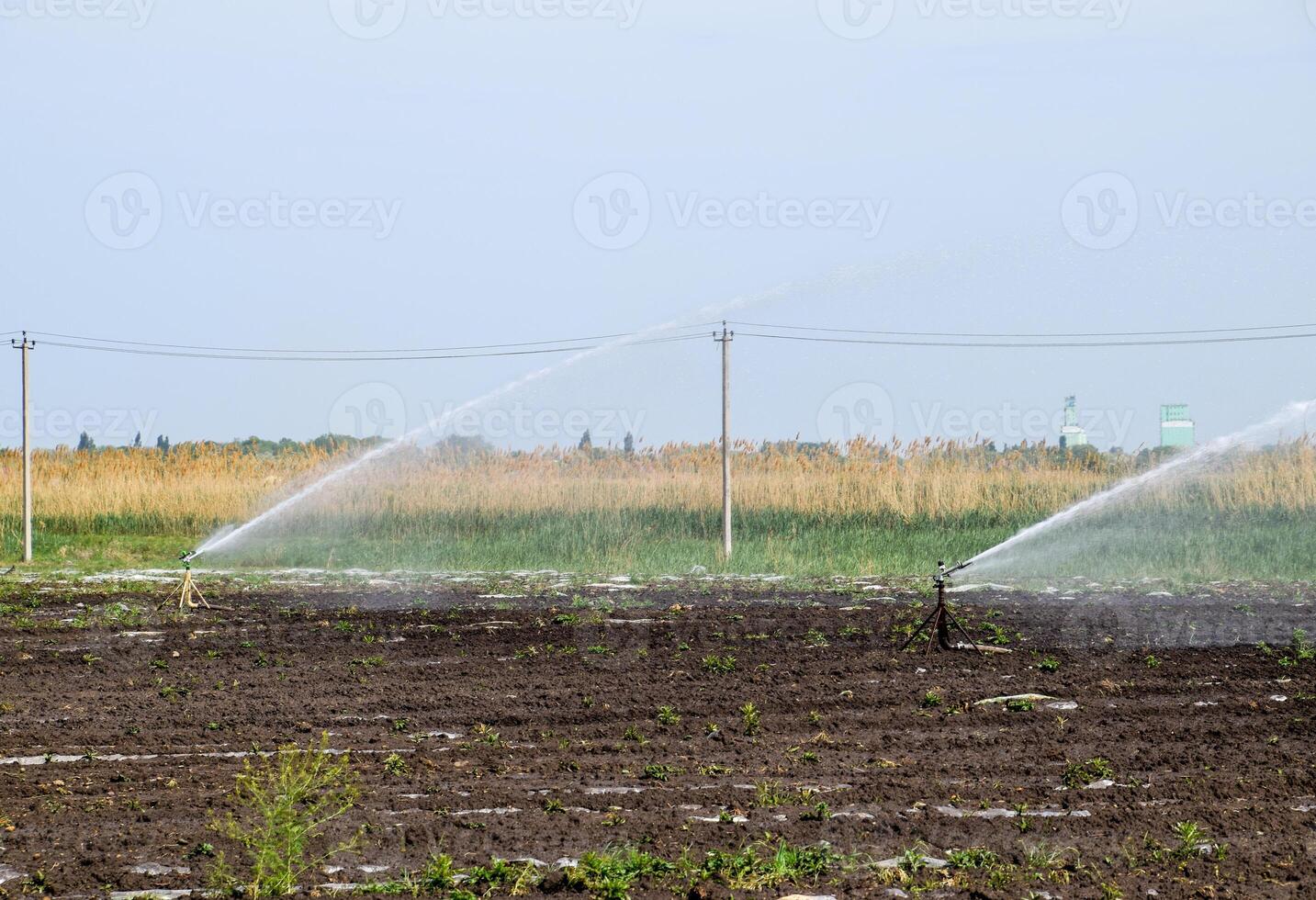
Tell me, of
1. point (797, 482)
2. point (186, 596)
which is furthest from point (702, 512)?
point (186, 596)

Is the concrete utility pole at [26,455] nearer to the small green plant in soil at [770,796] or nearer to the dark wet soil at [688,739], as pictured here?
the dark wet soil at [688,739]

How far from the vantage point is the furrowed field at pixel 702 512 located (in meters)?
25.4

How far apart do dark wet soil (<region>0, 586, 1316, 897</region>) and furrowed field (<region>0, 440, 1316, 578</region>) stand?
944 centimetres

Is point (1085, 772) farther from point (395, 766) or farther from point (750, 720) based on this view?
point (395, 766)

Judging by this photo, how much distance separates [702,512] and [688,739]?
19.1 m

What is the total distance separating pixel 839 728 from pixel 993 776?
1.58 metres

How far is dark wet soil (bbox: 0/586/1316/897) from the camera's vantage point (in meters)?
6.33

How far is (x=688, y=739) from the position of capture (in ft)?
29.4

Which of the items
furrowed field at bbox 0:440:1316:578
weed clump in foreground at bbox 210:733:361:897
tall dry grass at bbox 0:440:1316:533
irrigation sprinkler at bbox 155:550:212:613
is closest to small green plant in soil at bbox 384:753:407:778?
weed clump in foreground at bbox 210:733:361:897

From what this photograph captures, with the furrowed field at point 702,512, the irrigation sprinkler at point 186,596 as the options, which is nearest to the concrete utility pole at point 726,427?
the furrowed field at point 702,512

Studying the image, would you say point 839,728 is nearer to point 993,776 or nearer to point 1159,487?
point 993,776

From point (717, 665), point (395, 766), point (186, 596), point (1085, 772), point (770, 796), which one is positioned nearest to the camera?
point (770, 796)

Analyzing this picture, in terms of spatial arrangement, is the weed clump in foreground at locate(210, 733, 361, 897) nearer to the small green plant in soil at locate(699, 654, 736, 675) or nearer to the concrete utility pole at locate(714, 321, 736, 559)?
the small green plant in soil at locate(699, 654, 736, 675)

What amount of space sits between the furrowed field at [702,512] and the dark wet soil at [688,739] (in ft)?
31.0
